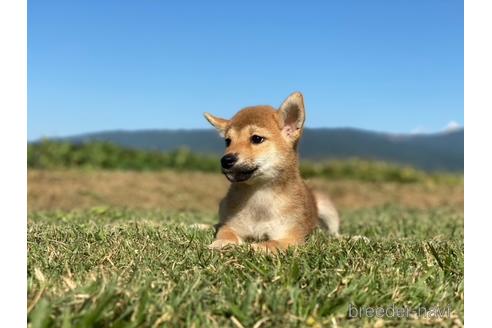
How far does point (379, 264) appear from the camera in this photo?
3443 mm

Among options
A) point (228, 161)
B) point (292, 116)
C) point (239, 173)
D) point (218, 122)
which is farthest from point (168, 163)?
point (228, 161)

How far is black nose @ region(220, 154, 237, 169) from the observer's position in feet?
13.4

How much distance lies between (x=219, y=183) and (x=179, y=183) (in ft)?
3.87

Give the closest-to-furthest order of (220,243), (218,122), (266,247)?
(266,247) < (220,243) < (218,122)

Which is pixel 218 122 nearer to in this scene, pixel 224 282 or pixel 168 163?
pixel 224 282

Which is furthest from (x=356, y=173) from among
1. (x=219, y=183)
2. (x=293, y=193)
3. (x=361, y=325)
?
(x=361, y=325)

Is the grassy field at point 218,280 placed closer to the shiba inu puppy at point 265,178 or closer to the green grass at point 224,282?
the green grass at point 224,282

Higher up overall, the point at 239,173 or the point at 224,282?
the point at 239,173

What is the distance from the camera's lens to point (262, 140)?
4332 millimetres

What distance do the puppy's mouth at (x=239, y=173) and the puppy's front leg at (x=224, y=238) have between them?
0.43 metres

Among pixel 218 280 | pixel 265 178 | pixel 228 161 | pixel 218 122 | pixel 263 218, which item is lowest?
pixel 218 280

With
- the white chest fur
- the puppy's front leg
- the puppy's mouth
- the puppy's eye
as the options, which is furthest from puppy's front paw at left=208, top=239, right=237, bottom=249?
the puppy's eye

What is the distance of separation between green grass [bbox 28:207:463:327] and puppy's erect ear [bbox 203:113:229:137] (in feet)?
3.36

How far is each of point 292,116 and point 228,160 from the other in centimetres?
72
